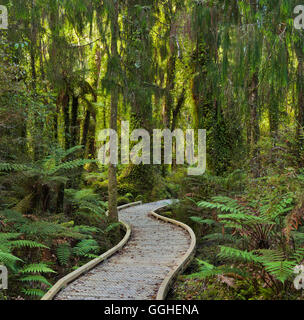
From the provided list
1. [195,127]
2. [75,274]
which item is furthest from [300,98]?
[195,127]

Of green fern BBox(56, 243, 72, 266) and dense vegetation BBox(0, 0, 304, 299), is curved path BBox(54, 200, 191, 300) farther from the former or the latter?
green fern BBox(56, 243, 72, 266)

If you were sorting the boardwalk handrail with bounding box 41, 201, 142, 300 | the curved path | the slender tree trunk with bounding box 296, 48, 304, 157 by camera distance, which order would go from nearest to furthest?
1. the boardwalk handrail with bounding box 41, 201, 142, 300
2. the curved path
3. the slender tree trunk with bounding box 296, 48, 304, 157

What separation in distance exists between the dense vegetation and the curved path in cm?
46

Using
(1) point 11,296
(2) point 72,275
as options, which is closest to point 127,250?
(2) point 72,275

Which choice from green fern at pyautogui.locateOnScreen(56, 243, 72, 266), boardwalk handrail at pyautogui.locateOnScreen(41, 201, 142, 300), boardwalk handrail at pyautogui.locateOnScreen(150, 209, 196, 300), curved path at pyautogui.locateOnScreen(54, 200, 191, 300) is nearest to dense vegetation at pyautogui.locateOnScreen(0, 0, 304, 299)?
green fern at pyautogui.locateOnScreen(56, 243, 72, 266)

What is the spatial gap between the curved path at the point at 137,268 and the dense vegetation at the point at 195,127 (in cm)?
46

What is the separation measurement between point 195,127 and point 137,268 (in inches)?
275

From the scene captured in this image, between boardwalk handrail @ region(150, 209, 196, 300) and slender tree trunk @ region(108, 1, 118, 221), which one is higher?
slender tree trunk @ region(108, 1, 118, 221)

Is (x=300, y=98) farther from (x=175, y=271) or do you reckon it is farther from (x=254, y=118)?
(x=175, y=271)

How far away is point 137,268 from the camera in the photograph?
5613 mm

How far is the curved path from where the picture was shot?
443 centimetres

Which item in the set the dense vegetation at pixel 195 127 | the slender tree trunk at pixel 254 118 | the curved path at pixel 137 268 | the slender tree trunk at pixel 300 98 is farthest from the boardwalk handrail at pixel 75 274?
the slender tree trunk at pixel 300 98
